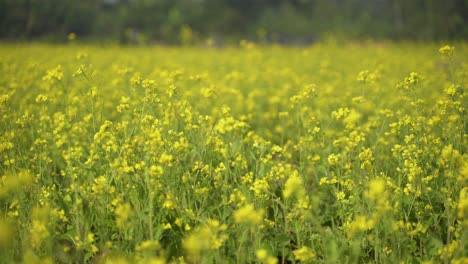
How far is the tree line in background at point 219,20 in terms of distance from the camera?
17.7 metres

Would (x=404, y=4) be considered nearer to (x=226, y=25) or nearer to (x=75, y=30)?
(x=226, y=25)

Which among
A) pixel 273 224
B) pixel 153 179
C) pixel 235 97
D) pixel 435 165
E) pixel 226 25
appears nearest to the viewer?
pixel 153 179

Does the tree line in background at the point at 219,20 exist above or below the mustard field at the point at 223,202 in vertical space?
above

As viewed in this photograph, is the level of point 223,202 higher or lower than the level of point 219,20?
lower

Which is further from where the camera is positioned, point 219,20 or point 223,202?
point 219,20

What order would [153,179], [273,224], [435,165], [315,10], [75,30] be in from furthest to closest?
[315,10]
[75,30]
[435,165]
[273,224]
[153,179]

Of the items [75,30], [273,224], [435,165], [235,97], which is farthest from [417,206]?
[75,30]

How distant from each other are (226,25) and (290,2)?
8107 millimetres

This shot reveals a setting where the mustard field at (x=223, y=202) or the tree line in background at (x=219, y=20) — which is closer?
the mustard field at (x=223, y=202)

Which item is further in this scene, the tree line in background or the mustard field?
the tree line in background

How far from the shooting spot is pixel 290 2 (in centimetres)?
3400

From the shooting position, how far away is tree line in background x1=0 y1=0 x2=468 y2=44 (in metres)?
17.7

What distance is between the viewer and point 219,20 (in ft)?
91.7

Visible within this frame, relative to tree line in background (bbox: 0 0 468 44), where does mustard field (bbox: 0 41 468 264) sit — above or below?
below
